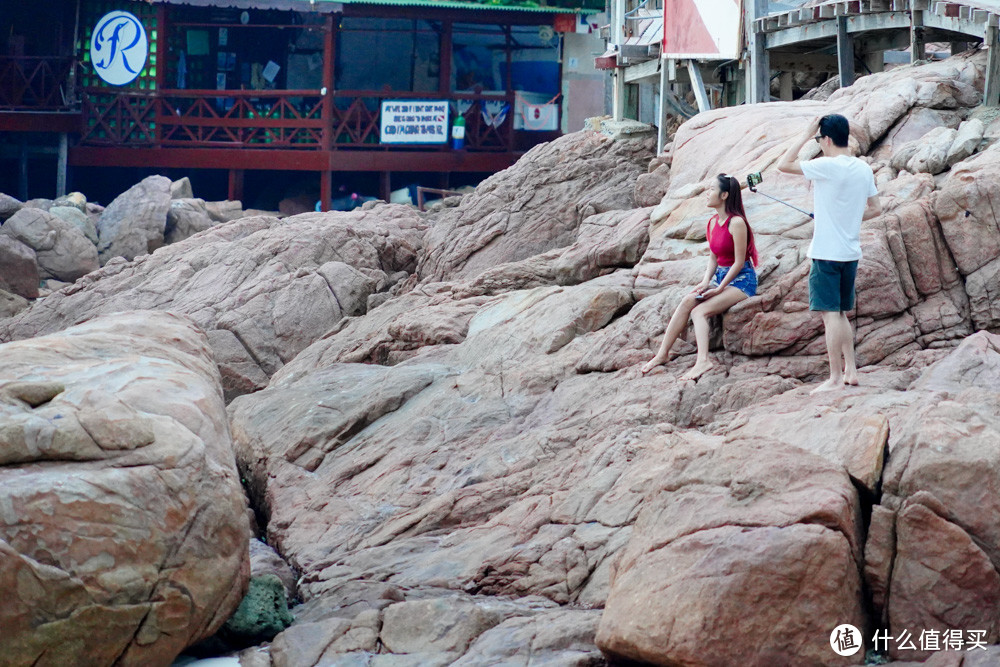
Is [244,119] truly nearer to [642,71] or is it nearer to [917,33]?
[642,71]

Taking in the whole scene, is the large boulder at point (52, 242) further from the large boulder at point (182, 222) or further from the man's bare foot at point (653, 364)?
the man's bare foot at point (653, 364)

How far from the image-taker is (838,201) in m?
7.14

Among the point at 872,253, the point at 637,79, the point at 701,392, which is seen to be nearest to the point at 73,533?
the point at 701,392

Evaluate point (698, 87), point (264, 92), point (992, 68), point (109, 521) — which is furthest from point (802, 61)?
point (264, 92)

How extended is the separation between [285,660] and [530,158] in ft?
33.7

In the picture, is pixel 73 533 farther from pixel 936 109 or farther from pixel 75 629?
pixel 936 109

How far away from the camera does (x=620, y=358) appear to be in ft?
29.5

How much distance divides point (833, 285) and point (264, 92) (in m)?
17.7

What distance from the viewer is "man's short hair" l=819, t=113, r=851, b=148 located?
7.07m

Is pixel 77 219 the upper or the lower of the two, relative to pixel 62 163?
lower

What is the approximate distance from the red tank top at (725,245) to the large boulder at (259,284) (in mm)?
7132

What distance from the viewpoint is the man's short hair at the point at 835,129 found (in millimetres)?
7070

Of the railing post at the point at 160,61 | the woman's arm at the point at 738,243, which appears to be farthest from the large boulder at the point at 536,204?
the railing post at the point at 160,61

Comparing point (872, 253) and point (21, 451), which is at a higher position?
point (872, 253)
